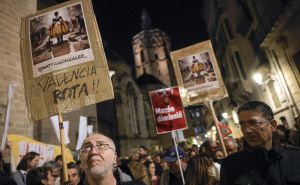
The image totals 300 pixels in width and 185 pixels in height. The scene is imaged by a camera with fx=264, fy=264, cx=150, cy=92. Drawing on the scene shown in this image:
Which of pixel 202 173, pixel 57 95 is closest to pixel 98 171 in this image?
pixel 57 95

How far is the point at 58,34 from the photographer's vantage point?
12.5 ft

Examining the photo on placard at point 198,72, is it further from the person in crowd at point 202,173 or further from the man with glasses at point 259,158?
the man with glasses at point 259,158

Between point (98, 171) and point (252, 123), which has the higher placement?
point (252, 123)

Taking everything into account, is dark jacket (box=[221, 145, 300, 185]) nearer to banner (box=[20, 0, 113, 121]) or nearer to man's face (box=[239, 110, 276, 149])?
man's face (box=[239, 110, 276, 149])

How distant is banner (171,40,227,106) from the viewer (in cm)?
607

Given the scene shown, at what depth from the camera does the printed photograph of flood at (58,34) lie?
3.65 m

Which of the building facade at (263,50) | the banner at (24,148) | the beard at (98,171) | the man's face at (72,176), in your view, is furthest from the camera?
the building facade at (263,50)

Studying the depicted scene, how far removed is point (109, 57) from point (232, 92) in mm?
16109

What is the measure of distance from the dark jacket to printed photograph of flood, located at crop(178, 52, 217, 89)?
3671mm

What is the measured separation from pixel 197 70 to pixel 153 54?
56806 mm

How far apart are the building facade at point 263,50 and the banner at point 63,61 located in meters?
12.0

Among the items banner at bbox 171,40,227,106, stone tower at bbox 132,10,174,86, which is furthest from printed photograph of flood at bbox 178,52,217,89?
stone tower at bbox 132,10,174,86

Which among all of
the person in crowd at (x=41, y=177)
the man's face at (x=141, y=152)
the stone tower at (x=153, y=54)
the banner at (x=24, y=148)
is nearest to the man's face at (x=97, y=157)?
the person in crowd at (x=41, y=177)

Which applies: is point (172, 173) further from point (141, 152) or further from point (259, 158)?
point (141, 152)
